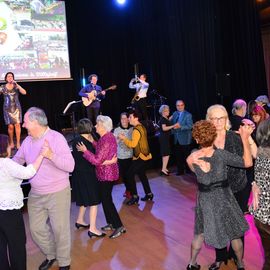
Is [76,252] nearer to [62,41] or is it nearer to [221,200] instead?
[221,200]

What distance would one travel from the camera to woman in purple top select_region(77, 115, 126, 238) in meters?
3.88

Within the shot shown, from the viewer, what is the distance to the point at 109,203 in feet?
13.6

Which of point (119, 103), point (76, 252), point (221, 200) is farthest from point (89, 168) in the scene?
point (119, 103)

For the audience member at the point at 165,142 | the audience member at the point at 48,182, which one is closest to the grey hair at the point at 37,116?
the audience member at the point at 48,182

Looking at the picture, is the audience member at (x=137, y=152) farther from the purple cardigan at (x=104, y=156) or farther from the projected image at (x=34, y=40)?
the projected image at (x=34, y=40)

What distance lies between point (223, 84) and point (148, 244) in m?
5.12

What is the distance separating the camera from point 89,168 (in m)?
4.05

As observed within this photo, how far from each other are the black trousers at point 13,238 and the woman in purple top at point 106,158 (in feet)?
3.79

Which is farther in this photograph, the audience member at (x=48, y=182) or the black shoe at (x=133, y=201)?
the black shoe at (x=133, y=201)

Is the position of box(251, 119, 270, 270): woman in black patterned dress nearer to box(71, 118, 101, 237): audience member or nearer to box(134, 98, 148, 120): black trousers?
box(71, 118, 101, 237): audience member

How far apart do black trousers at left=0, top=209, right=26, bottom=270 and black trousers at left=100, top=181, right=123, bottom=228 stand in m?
1.29

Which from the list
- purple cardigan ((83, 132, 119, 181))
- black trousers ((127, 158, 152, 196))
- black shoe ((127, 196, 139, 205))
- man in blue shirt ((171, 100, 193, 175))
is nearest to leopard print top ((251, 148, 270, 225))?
purple cardigan ((83, 132, 119, 181))

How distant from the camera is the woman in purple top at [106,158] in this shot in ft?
12.7

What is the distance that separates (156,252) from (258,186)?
66.7 inches
